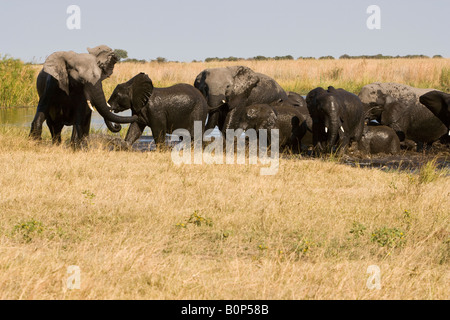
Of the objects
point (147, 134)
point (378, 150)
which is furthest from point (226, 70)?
point (378, 150)

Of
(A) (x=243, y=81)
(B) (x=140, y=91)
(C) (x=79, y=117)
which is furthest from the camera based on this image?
(A) (x=243, y=81)

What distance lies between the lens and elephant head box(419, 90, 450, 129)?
12711 millimetres

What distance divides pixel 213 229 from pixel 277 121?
6.92 meters

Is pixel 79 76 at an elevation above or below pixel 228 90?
above

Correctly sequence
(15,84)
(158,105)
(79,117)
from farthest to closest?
(15,84)
(158,105)
(79,117)

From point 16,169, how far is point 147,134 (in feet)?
25.9

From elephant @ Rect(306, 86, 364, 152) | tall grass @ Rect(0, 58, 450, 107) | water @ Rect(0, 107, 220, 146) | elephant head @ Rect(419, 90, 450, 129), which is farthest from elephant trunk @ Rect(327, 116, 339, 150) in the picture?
tall grass @ Rect(0, 58, 450, 107)

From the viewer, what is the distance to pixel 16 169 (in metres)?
9.57

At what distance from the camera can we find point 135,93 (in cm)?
1195

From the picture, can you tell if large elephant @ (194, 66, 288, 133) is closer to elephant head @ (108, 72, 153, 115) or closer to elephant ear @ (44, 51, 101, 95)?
elephant head @ (108, 72, 153, 115)

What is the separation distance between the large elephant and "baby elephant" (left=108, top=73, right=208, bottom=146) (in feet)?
5.83

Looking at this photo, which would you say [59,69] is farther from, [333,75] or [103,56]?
[333,75]

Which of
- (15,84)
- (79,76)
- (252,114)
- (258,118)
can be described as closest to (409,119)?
(258,118)
